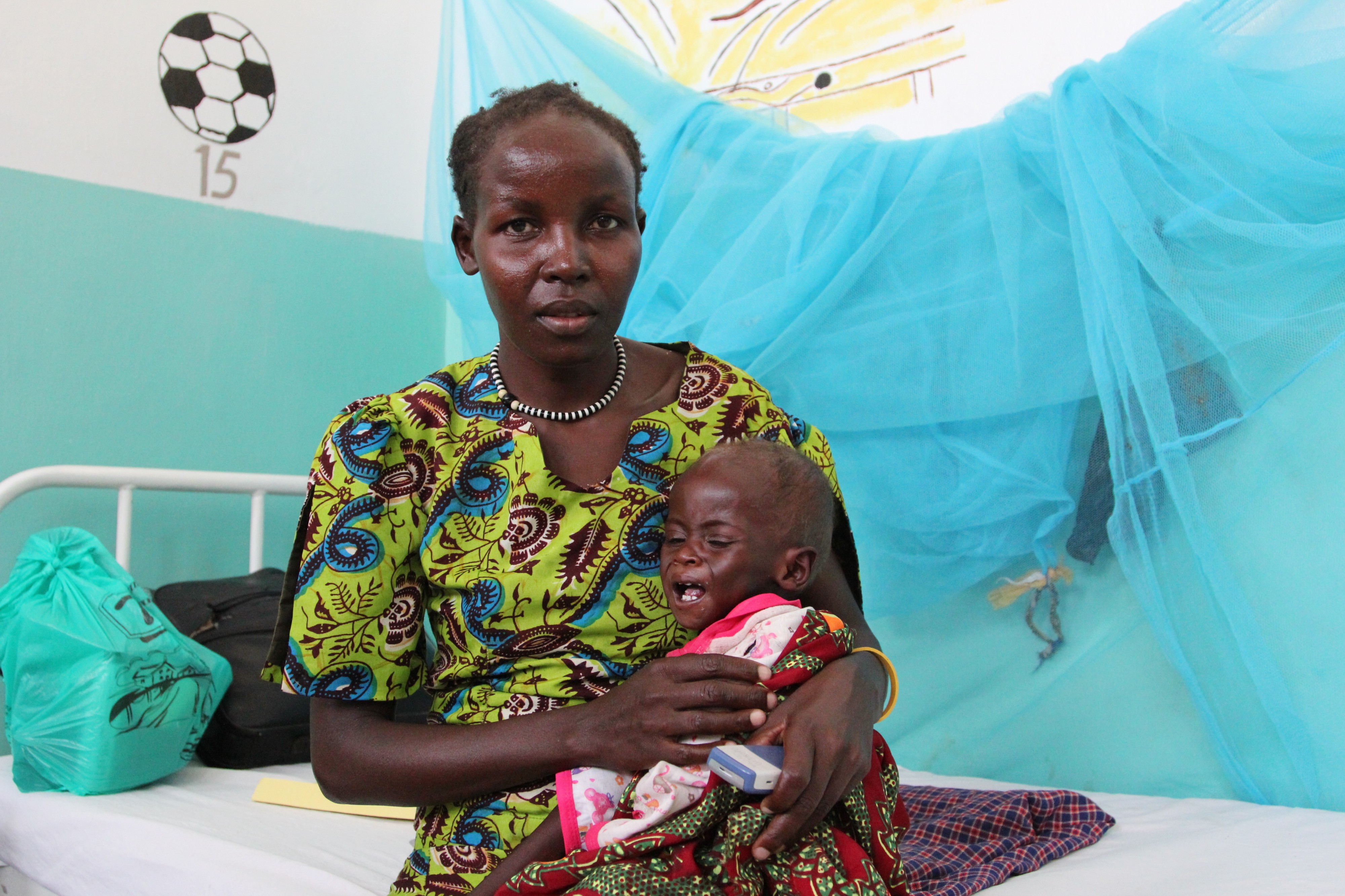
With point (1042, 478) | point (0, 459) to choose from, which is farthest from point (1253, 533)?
point (0, 459)

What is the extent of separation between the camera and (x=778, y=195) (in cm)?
196

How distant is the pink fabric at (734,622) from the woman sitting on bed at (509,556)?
53mm

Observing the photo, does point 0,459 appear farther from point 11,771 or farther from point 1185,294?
point 1185,294

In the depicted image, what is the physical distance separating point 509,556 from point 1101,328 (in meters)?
1.02

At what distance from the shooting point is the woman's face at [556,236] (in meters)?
1.08

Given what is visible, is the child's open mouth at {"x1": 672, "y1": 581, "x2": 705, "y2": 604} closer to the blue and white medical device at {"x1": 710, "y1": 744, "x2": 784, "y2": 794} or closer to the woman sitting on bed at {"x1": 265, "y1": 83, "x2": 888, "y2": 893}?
the woman sitting on bed at {"x1": 265, "y1": 83, "x2": 888, "y2": 893}

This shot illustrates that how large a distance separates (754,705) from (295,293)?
212cm

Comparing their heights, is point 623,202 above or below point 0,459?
above

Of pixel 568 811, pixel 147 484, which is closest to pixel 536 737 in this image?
pixel 568 811

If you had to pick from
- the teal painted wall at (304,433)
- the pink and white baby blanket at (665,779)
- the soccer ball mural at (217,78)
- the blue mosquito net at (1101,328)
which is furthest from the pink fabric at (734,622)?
the soccer ball mural at (217,78)

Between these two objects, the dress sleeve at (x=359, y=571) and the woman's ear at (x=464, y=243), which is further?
the woman's ear at (x=464, y=243)

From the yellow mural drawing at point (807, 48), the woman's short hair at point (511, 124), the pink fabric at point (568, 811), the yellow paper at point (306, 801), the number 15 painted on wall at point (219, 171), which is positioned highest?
the yellow mural drawing at point (807, 48)

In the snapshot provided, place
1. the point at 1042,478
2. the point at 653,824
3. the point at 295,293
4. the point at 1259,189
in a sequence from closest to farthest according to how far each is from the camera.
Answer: the point at 653,824 → the point at 1259,189 → the point at 1042,478 → the point at 295,293

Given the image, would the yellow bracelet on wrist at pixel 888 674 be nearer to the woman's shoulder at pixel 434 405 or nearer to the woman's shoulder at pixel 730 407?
the woman's shoulder at pixel 730 407
